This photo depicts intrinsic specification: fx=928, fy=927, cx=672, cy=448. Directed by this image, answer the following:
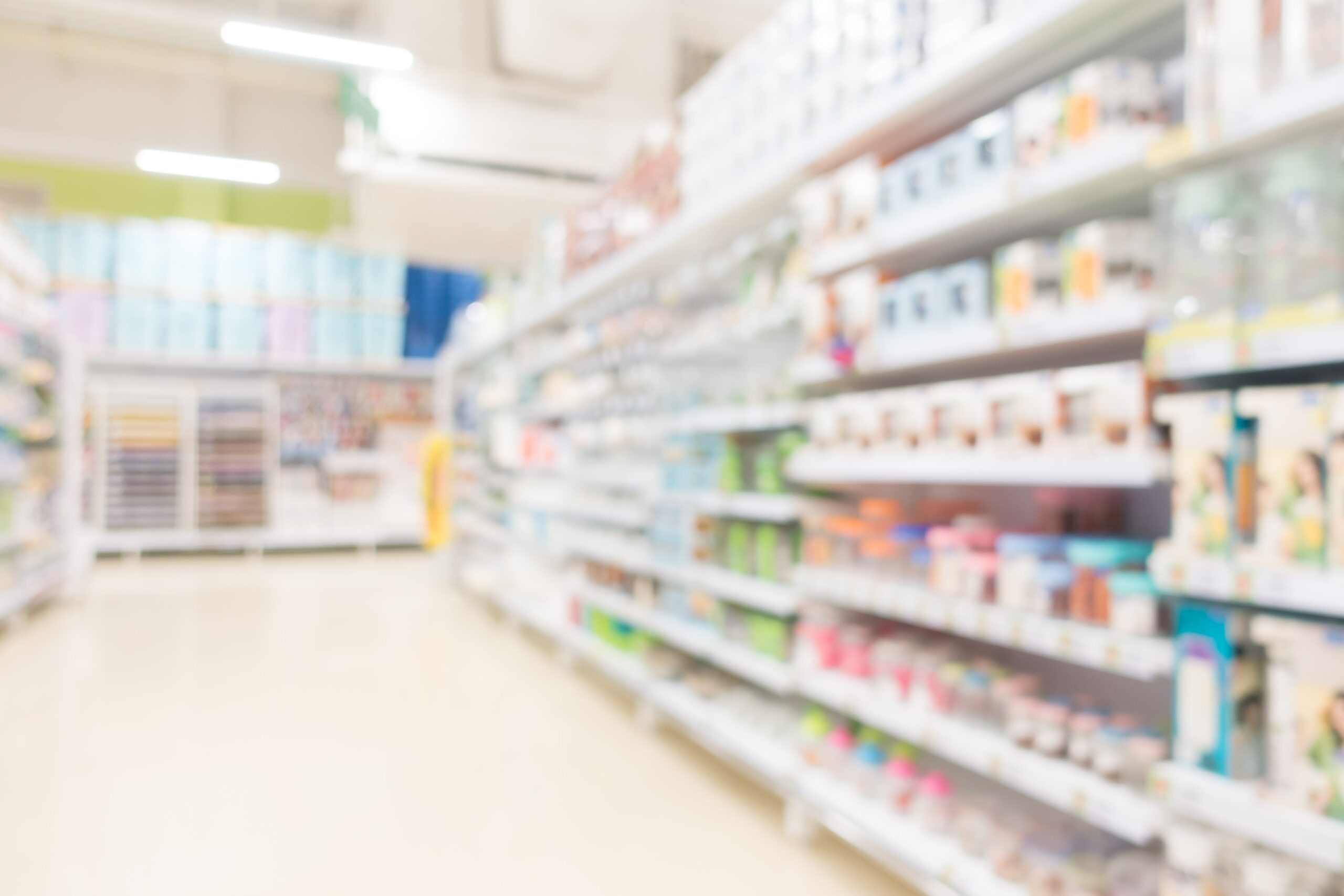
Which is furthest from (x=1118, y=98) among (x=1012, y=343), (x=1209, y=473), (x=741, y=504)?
(x=741, y=504)

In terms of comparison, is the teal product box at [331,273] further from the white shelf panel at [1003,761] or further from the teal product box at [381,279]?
the white shelf panel at [1003,761]

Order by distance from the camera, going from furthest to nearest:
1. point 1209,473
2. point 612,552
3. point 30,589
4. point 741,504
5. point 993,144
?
point 30,589 → point 612,552 → point 741,504 → point 993,144 → point 1209,473

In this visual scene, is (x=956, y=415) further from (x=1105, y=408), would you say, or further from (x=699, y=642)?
(x=699, y=642)

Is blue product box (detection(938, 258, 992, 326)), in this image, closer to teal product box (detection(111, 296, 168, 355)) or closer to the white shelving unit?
the white shelving unit

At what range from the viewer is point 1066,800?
5.69 feet

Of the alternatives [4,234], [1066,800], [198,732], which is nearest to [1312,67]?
[1066,800]

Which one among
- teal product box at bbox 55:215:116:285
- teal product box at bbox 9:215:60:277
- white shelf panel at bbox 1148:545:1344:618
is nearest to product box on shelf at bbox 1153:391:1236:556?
white shelf panel at bbox 1148:545:1344:618

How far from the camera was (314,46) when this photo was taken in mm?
6492

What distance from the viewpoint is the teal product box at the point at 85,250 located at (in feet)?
29.4

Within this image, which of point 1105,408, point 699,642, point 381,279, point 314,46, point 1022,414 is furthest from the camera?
point 381,279

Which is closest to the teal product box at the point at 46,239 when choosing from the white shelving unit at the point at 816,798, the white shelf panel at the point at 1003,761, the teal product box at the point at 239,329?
the teal product box at the point at 239,329

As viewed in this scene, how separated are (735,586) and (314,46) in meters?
5.50

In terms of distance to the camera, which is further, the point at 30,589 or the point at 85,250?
the point at 85,250

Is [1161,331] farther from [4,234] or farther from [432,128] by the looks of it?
[432,128]
